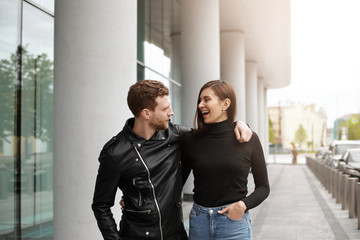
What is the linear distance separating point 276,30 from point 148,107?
19238mm

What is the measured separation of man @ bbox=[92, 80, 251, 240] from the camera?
8.05 ft

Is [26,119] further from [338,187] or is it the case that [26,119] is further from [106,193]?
[338,187]

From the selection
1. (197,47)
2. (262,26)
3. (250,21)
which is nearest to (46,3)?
(197,47)

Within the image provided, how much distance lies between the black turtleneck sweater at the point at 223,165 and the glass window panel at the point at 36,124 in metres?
5.40

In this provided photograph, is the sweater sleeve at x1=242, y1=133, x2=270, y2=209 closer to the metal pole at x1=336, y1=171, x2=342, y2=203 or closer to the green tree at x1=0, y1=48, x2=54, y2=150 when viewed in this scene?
the green tree at x1=0, y1=48, x2=54, y2=150

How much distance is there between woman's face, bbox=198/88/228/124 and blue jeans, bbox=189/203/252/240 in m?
0.56

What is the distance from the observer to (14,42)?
7.20 meters

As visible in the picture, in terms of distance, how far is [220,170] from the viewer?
8.38ft

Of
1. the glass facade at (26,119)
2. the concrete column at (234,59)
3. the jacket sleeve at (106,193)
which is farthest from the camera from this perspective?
the concrete column at (234,59)

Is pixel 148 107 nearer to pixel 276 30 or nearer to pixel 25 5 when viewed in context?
pixel 25 5

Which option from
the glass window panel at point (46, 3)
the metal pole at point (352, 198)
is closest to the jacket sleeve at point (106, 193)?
the glass window panel at point (46, 3)

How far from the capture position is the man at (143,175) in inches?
96.6

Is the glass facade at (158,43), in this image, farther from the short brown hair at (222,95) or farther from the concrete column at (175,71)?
the short brown hair at (222,95)

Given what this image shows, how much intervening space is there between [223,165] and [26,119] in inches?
225
